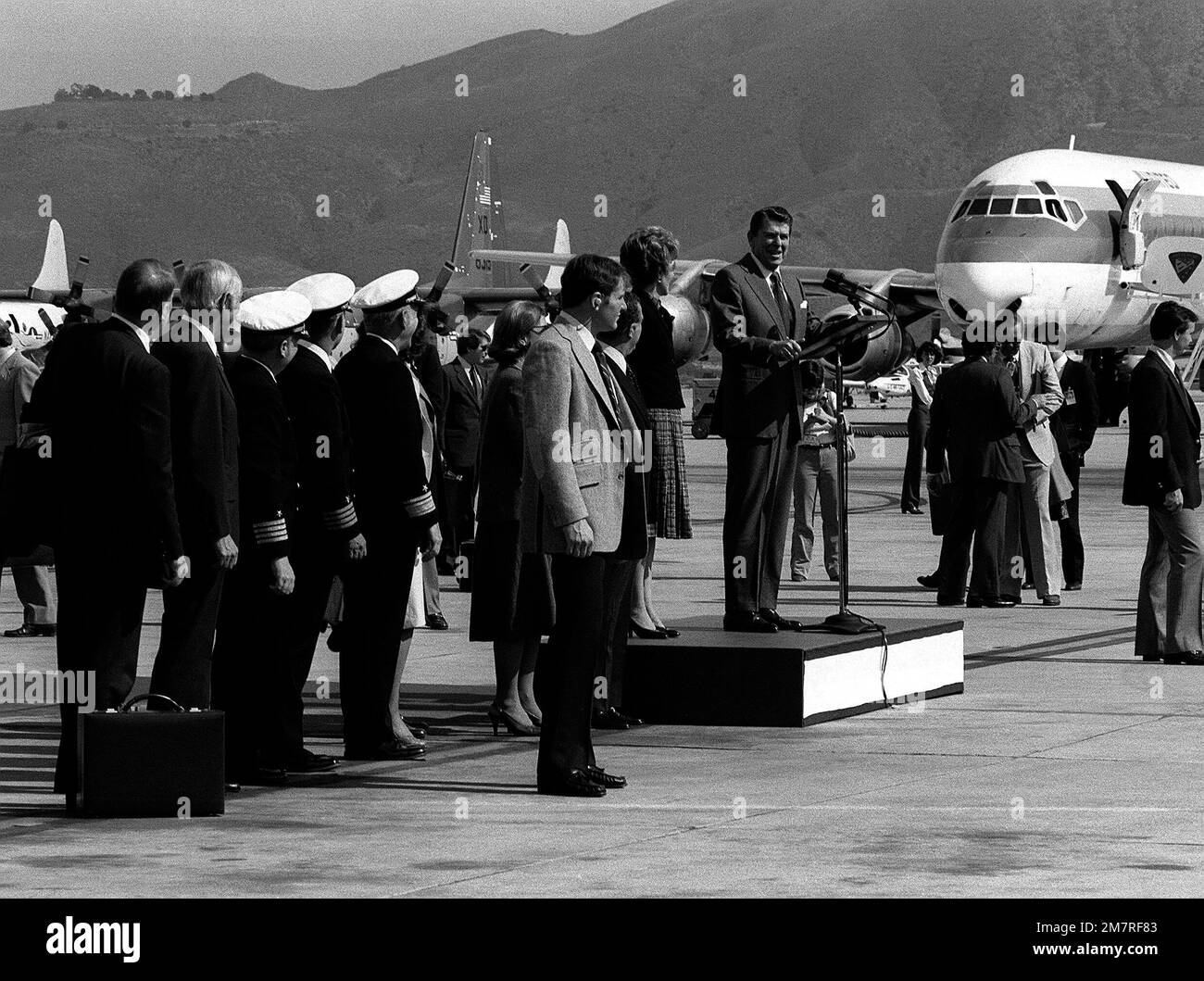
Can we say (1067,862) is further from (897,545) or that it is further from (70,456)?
(897,545)

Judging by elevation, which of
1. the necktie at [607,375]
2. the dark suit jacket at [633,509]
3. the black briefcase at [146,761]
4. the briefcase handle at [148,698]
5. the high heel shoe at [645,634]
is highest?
the necktie at [607,375]

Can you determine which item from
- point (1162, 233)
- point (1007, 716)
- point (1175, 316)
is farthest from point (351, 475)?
point (1162, 233)

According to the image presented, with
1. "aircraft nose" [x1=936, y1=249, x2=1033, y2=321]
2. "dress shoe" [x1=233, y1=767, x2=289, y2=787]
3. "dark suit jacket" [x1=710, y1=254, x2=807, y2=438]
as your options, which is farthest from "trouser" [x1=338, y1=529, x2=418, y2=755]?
"aircraft nose" [x1=936, y1=249, x2=1033, y2=321]

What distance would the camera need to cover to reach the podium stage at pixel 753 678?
10.6 metres

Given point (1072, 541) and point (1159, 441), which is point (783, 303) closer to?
point (1159, 441)

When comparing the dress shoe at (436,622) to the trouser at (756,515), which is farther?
the dress shoe at (436,622)

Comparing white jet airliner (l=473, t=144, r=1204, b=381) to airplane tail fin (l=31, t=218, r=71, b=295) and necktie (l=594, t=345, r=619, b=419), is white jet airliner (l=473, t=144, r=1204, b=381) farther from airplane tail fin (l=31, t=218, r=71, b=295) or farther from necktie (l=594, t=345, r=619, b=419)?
necktie (l=594, t=345, r=619, b=419)

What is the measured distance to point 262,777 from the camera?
29.9ft

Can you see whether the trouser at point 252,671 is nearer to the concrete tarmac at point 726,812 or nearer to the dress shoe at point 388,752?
the concrete tarmac at point 726,812

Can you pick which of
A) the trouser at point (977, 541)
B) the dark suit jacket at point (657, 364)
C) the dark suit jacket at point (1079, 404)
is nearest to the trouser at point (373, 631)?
the dark suit jacket at point (657, 364)

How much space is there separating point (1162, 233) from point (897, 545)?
17154 millimetres

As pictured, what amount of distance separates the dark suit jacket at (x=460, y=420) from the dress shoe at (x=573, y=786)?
27.2 ft

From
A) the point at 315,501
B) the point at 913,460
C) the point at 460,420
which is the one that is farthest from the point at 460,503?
the point at 913,460

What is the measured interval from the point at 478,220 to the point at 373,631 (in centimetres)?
5304
